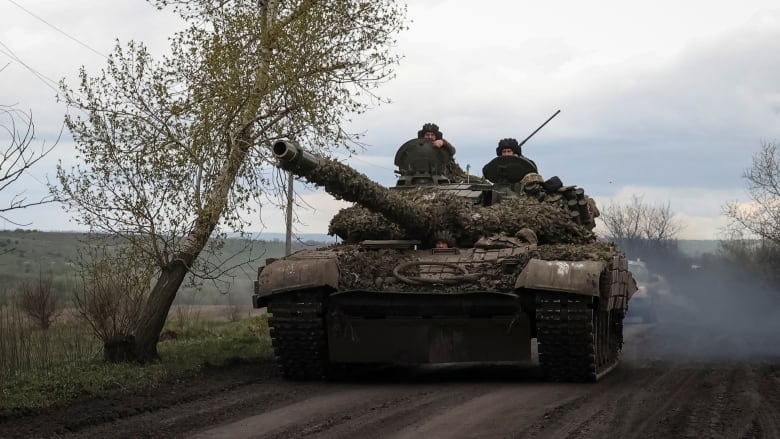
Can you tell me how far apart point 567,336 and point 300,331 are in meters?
2.99

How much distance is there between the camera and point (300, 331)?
41.7 feet

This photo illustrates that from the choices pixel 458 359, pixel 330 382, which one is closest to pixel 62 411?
pixel 330 382

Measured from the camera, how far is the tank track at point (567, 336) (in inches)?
471

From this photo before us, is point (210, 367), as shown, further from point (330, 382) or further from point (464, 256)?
point (464, 256)

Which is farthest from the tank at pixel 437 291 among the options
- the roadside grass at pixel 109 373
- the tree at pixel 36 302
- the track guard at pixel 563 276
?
the tree at pixel 36 302

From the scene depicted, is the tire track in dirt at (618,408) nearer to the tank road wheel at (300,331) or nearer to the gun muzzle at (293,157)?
the tank road wheel at (300,331)

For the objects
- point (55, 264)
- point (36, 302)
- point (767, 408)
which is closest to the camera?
point (767, 408)

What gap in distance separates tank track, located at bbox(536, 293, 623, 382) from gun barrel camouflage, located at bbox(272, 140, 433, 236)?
2084 mm

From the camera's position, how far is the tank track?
11961 mm

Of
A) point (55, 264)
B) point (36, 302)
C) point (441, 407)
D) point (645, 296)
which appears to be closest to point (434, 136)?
point (441, 407)

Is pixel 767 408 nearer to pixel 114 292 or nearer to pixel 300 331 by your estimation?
pixel 300 331

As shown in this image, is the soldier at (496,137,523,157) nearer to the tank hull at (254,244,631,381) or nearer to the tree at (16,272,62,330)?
the tank hull at (254,244,631,381)

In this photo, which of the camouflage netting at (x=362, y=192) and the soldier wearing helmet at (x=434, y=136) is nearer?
the camouflage netting at (x=362, y=192)

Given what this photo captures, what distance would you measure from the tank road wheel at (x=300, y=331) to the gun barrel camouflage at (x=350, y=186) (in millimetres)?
1215
